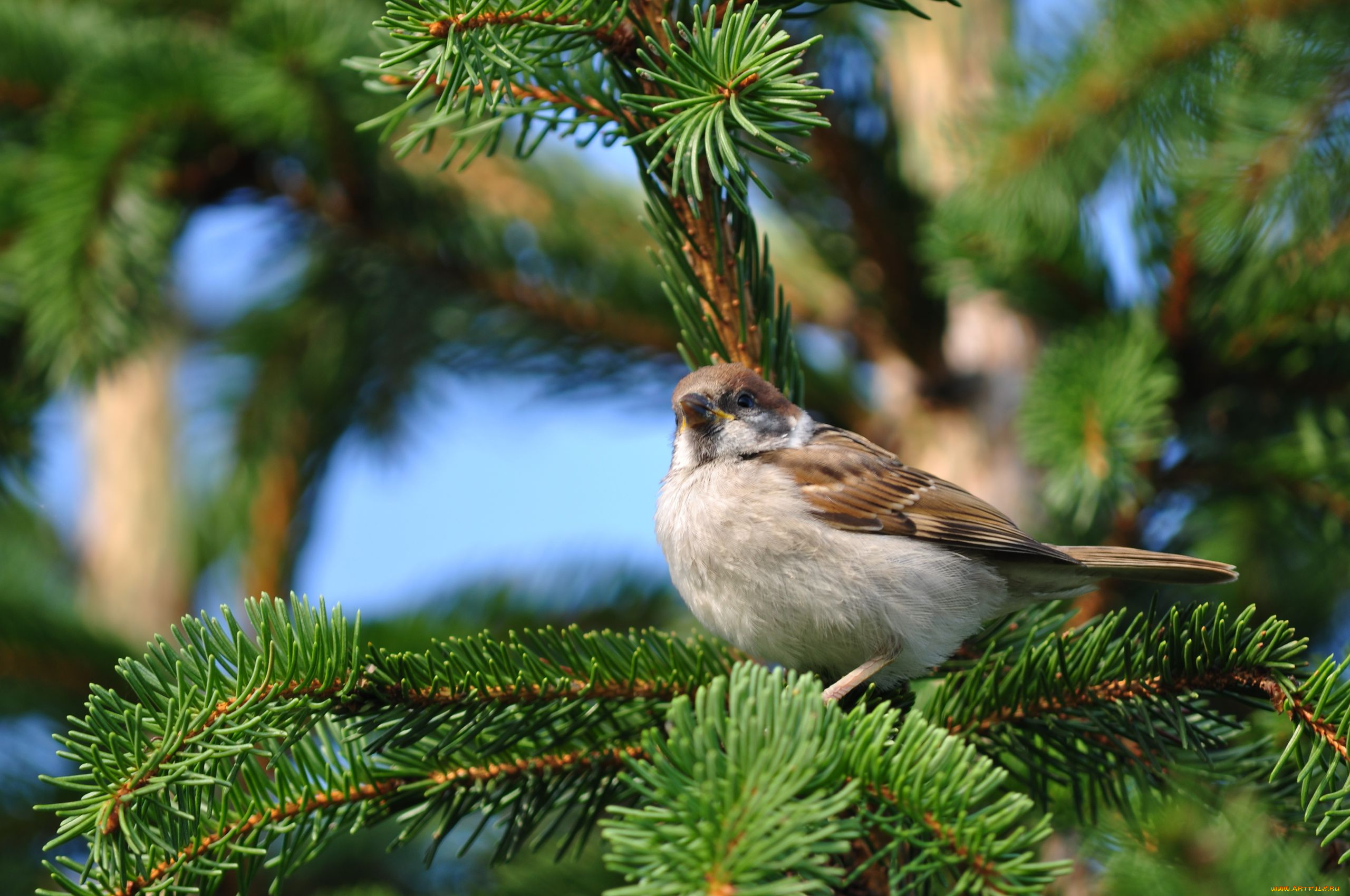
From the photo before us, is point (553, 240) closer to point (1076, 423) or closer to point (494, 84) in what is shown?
point (494, 84)

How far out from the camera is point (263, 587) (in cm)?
325

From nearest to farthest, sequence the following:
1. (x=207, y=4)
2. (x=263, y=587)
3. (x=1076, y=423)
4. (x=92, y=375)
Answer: (x=1076, y=423)
(x=92, y=375)
(x=263, y=587)
(x=207, y=4)

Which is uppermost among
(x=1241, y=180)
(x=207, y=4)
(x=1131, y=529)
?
(x=207, y=4)

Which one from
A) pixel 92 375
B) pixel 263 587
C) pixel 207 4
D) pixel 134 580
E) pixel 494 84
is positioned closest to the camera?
pixel 494 84

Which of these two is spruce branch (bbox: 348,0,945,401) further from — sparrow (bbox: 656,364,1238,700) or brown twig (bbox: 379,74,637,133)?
sparrow (bbox: 656,364,1238,700)

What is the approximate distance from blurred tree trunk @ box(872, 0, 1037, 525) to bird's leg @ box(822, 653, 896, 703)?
1.14m

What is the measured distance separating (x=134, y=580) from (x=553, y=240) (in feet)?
8.08

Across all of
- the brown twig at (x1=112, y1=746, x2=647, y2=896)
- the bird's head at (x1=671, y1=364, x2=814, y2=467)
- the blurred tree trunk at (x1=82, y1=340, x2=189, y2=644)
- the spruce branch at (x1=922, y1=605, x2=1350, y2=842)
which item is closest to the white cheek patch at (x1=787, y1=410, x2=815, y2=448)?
the bird's head at (x1=671, y1=364, x2=814, y2=467)

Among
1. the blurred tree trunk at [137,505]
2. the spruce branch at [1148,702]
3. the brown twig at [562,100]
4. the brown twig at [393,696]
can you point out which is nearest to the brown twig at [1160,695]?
the spruce branch at [1148,702]

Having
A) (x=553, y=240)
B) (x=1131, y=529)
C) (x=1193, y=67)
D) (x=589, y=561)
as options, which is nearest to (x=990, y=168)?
(x=1193, y=67)

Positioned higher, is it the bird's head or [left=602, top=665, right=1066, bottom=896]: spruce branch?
the bird's head

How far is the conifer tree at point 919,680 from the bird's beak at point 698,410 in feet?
0.51

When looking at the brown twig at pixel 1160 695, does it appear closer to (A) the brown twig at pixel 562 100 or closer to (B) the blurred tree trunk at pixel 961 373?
(A) the brown twig at pixel 562 100

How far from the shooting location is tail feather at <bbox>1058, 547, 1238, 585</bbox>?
2.46 meters
